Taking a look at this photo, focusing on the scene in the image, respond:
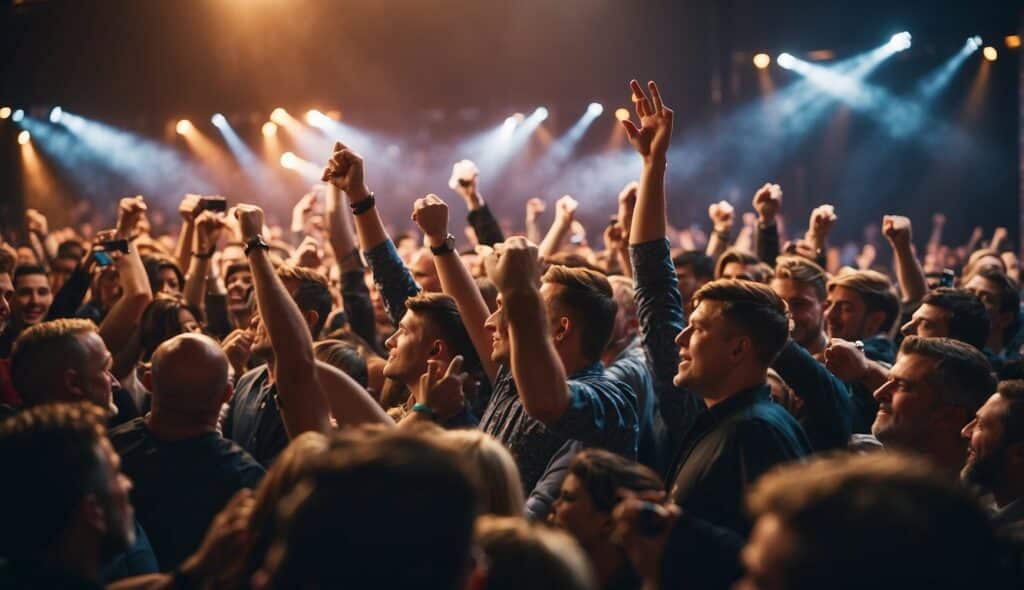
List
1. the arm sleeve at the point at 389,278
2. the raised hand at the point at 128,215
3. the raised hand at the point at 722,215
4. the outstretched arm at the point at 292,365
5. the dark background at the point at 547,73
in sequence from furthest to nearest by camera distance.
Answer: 1. the dark background at the point at 547,73
2. the raised hand at the point at 722,215
3. the raised hand at the point at 128,215
4. the arm sleeve at the point at 389,278
5. the outstretched arm at the point at 292,365

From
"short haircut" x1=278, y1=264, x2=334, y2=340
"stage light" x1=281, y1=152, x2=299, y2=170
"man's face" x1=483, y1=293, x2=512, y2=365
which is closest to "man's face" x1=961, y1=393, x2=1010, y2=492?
"man's face" x1=483, y1=293, x2=512, y2=365

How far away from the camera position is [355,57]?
1753cm

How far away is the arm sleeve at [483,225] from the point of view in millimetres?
6816

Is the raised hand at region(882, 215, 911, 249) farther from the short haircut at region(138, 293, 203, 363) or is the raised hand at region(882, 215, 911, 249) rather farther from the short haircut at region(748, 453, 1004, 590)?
the short haircut at region(748, 453, 1004, 590)

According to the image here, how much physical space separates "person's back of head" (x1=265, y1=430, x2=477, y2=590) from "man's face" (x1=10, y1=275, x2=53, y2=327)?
5.53 m

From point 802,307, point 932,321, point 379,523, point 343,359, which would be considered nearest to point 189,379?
point 343,359

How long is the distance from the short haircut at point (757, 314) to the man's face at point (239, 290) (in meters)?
4.17

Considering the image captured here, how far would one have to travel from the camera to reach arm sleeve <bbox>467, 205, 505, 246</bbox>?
6.82 m

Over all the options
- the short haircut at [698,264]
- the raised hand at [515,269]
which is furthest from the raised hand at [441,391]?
the short haircut at [698,264]

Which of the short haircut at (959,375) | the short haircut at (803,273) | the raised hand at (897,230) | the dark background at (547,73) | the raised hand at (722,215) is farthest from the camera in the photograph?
the dark background at (547,73)

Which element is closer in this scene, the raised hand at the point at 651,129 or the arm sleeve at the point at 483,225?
the raised hand at the point at 651,129

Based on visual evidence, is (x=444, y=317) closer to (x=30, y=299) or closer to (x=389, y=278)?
(x=389, y=278)

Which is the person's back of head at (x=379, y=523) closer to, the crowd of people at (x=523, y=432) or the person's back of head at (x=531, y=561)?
the crowd of people at (x=523, y=432)

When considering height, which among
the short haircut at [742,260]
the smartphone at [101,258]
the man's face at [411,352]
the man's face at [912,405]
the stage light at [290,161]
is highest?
the stage light at [290,161]
